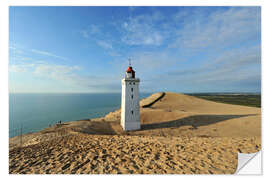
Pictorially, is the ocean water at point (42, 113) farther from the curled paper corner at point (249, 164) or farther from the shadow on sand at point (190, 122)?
the shadow on sand at point (190, 122)

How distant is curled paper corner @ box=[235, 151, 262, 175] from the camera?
3.54 m

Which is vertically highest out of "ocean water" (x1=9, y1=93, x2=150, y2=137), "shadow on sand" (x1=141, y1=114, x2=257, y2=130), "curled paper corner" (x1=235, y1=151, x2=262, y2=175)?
"curled paper corner" (x1=235, y1=151, x2=262, y2=175)

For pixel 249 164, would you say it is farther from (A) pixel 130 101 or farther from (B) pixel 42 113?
(B) pixel 42 113

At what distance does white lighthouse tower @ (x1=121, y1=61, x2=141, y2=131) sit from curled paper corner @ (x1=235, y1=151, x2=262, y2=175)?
785 centimetres

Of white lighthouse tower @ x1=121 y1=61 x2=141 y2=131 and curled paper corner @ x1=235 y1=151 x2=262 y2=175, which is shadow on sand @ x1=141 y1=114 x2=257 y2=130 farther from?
curled paper corner @ x1=235 y1=151 x2=262 y2=175

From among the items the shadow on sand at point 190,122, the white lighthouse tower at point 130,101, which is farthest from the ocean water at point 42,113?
the shadow on sand at point 190,122

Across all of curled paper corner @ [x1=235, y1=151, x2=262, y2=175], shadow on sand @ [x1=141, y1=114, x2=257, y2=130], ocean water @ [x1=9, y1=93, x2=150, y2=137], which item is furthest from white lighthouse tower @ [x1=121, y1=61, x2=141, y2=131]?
curled paper corner @ [x1=235, y1=151, x2=262, y2=175]

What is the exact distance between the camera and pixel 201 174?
10.7 ft

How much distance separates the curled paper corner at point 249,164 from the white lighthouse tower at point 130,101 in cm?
785

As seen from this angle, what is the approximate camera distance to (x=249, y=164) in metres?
3.76

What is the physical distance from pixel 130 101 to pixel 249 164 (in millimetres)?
8322

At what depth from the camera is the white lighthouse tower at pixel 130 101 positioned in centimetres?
1031

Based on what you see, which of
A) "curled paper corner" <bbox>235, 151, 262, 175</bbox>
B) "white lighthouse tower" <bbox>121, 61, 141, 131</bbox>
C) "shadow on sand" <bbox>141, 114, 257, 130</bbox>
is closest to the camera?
"curled paper corner" <bbox>235, 151, 262, 175</bbox>
